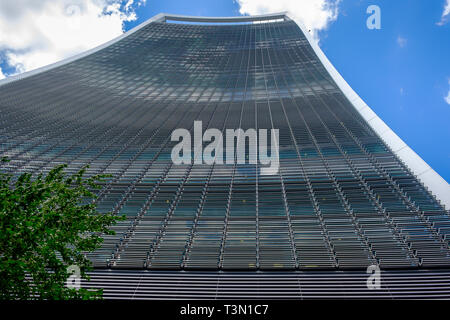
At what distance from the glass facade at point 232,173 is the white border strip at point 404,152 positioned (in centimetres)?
44

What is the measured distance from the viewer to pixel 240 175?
17906mm

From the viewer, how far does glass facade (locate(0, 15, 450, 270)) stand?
468 inches

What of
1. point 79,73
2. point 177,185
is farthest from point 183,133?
point 79,73

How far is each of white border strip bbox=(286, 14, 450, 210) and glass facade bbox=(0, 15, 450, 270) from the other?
0.44 metres

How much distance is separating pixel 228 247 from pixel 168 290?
9.76ft

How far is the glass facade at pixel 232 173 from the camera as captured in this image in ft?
39.0

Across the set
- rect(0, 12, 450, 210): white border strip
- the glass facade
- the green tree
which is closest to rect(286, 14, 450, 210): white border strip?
rect(0, 12, 450, 210): white border strip

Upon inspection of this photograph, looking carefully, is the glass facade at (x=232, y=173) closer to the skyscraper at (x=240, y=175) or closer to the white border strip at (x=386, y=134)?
the skyscraper at (x=240, y=175)

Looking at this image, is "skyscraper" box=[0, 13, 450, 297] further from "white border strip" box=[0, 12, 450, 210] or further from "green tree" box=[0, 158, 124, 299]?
"green tree" box=[0, 158, 124, 299]

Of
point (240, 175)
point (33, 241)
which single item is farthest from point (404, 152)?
point (33, 241)

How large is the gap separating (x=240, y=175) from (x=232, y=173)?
0.51 meters

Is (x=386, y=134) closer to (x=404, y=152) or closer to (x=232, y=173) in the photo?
(x=404, y=152)
